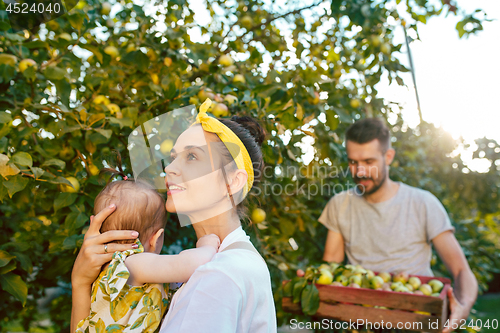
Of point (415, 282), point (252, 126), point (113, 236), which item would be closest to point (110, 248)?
point (113, 236)

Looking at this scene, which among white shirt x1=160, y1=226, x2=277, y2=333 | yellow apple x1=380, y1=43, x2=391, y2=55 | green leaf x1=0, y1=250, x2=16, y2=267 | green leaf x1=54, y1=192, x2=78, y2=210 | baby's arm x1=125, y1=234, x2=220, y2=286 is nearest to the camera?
white shirt x1=160, y1=226, x2=277, y2=333

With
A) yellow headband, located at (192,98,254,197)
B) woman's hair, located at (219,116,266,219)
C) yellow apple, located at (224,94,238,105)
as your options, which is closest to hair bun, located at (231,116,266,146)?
woman's hair, located at (219,116,266,219)

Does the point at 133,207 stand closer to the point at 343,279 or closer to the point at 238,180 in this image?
the point at 238,180

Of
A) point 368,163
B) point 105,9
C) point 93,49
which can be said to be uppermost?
point 105,9

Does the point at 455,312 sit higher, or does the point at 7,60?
the point at 7,60

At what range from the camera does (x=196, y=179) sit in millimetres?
1114

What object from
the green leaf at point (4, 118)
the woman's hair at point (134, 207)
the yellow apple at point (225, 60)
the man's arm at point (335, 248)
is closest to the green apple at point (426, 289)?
the man's arm at point (335, 248)

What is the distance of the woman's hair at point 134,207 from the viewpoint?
1.12 m

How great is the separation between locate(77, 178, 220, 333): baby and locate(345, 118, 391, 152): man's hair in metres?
1.71

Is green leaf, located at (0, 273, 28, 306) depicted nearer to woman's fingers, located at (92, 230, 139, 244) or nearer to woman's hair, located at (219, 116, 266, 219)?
woman's fingers, located at (92, 230, 139, 244)

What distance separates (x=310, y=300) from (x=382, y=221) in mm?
1049

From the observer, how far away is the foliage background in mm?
1391

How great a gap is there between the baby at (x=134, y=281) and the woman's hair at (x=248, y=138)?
27 centimetres

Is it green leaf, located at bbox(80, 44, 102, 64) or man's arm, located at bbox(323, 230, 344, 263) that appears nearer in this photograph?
green leaf, located at bbox(80, 44, 102, 64)
